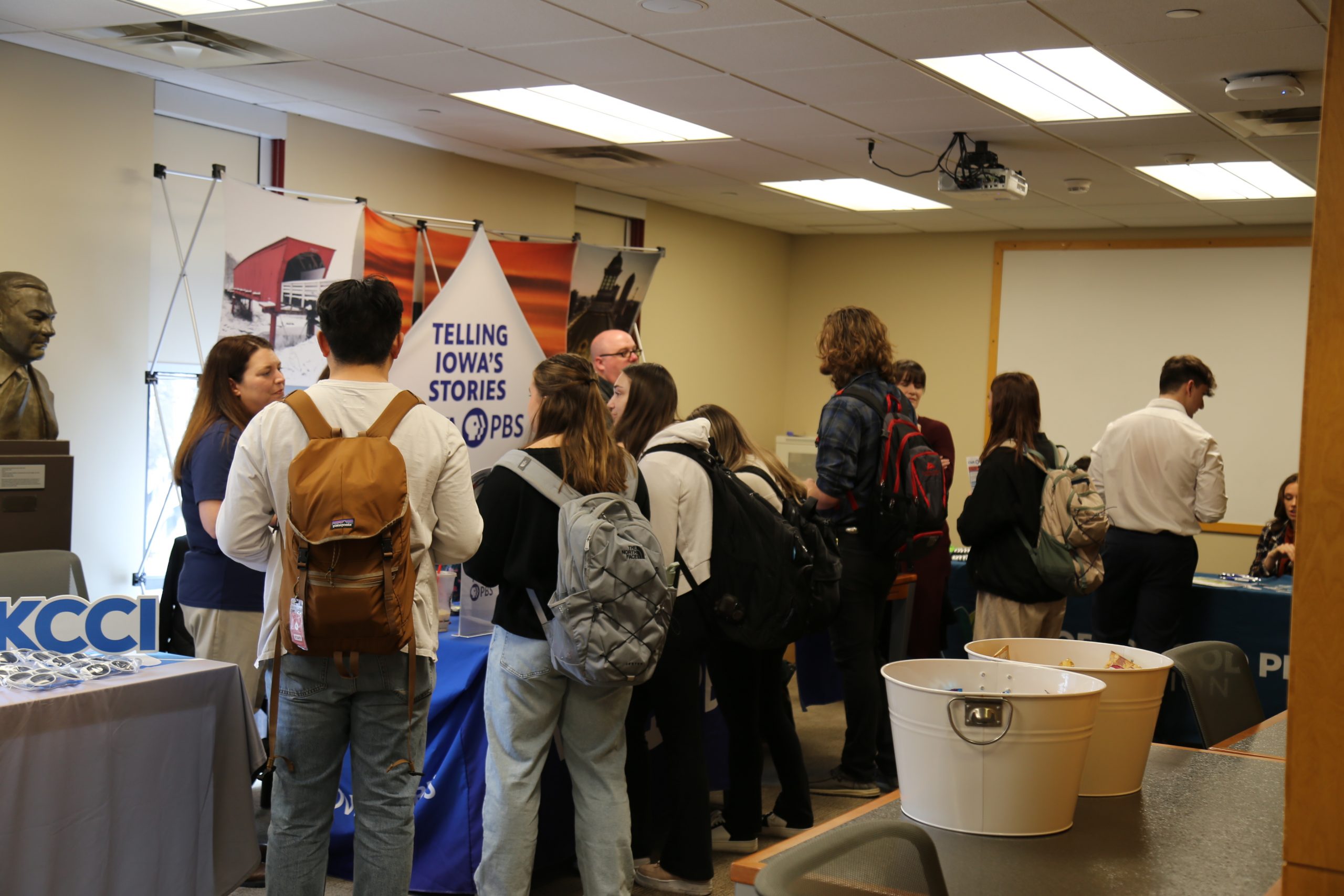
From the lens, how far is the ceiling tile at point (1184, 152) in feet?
16.5

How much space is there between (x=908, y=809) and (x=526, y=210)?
206 inches

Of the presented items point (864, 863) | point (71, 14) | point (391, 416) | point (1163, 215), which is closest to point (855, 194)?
point (1163, 215)

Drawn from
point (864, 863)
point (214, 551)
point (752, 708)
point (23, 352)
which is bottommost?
point (752, 708)

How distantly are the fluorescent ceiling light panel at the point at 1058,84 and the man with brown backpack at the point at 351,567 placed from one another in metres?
2.44

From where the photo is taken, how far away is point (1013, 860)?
1467 mm

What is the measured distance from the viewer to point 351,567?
6.91 ft

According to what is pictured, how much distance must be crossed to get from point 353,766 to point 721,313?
20.1 ft

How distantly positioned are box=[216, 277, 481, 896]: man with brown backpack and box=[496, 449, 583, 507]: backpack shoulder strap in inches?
9.7

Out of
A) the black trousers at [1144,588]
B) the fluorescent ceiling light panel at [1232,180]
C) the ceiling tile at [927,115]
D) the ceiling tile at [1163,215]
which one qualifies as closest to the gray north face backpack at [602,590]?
the ceiling tile at [927,115]

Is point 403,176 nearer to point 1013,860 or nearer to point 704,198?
point 704,198

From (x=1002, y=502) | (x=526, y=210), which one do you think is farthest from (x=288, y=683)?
(x=526, y=210)

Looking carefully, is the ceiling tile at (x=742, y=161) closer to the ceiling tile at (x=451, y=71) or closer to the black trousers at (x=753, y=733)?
the ceiling tile at (x=451, y=71)

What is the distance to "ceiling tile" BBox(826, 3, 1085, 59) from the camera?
3.38 metres

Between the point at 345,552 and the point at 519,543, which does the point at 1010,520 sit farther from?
the point at 345,552
